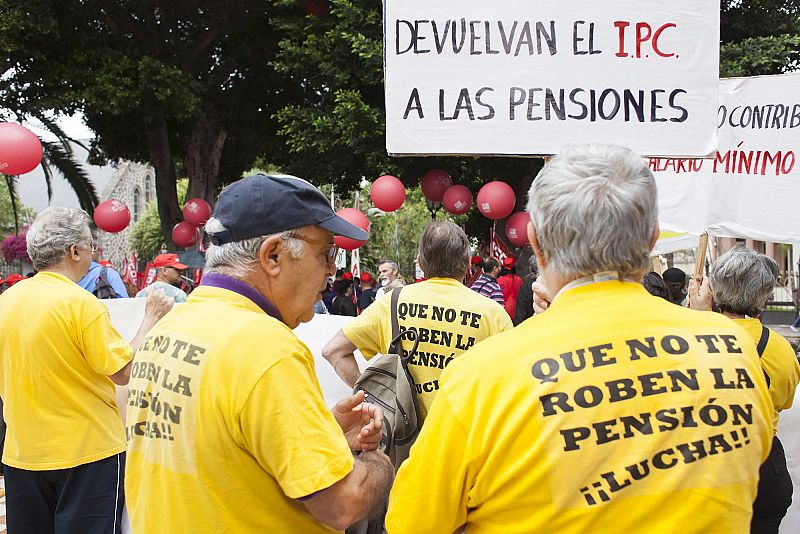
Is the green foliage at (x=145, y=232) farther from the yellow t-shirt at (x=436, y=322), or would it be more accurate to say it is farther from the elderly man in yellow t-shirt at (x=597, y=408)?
the elderly man in yellow t-shirt at (x=597, y=408)

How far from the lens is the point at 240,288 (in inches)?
72.3

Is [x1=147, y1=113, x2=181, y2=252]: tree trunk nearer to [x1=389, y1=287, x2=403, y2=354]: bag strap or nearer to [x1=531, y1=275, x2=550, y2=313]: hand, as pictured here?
[x1=389, y1=287, x2=403, y2=354]: bag strap

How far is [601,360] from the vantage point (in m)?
1.43

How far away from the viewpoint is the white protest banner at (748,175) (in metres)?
5.07

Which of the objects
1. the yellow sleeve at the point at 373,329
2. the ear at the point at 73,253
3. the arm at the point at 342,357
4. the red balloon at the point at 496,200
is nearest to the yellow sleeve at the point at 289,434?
the yellow sleeve at the point at 373,329

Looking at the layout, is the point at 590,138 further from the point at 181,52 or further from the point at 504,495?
the point at 181,52

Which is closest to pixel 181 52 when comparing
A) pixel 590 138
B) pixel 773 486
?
pixel 590 138

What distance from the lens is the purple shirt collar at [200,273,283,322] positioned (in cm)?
184

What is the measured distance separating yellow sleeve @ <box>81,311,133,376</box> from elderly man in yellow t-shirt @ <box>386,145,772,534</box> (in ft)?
6.07

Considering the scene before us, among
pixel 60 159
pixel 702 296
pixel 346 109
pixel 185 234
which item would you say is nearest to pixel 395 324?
pixel 702 296

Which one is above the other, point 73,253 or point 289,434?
point 73,253

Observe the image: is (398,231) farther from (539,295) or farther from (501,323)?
(539,295)

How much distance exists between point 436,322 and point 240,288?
1.71m

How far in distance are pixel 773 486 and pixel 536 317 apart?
2.07 meters
